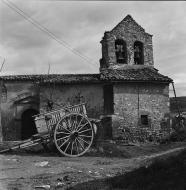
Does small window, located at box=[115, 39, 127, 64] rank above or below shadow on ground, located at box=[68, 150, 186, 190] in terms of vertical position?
above

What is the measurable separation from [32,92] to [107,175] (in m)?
11.1

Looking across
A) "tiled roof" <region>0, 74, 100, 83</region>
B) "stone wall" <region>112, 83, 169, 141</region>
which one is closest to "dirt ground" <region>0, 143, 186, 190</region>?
"stone wall" <region>112, 83, 169, 141</region>

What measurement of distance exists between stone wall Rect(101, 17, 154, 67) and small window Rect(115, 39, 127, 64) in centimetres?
18

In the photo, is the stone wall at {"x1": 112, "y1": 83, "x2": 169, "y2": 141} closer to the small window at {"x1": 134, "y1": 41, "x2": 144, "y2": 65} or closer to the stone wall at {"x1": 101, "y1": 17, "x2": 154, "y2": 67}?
the stone wall at {"x1": 101, "y1": 17, "x2": 154, "y2": 67}

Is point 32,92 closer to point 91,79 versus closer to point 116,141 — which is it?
point 91,79

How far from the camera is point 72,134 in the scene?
48.1 ft

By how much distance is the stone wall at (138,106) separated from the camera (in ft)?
66.5

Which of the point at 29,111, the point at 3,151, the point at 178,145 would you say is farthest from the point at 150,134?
the point at 3,151

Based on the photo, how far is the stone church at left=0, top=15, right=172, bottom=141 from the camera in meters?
20.3

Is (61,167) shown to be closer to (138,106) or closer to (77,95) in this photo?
(77,95)

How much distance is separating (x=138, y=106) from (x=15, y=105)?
6.29 m

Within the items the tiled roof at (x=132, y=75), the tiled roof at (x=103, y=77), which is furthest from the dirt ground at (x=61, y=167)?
the tiled roof at (x=103, y=77)

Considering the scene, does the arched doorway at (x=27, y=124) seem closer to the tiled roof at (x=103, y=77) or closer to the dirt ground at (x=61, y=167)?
the tiled roof at (x=103, y=77)

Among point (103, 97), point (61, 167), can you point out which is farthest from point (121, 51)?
point (61, 167)
